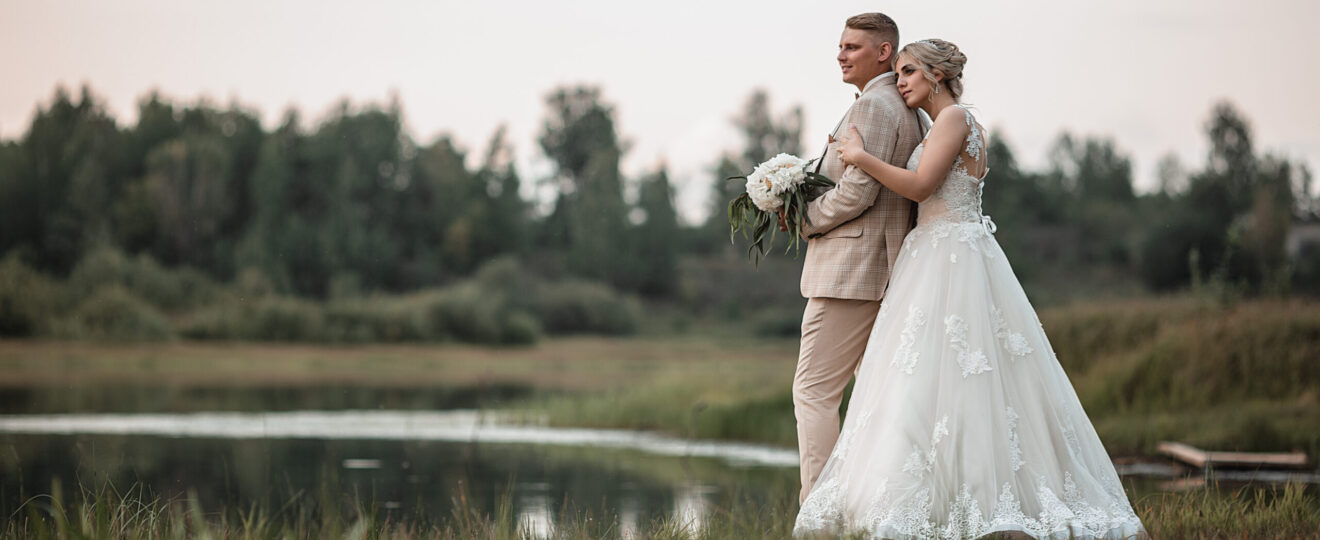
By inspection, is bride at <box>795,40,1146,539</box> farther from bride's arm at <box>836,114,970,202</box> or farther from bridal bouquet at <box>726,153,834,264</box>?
bridal bouquet at <box>726,153,834,264</box>

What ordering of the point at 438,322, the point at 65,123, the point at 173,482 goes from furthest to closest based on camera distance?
the point at 65,123, the point at 438,322, the point at 173,482

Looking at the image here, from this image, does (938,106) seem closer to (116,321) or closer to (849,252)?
(849,252)

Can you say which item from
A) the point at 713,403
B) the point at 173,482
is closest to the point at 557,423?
the point at 713,403

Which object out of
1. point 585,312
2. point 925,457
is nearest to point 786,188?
point 925,457

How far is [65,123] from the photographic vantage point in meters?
→ 47.4

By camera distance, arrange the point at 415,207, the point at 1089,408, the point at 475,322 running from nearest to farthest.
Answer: the point at 1089,408 < the point at 475,322 < the point at 415,207

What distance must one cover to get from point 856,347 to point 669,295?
44.9 meters

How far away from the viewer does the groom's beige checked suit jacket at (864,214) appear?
4.78 m

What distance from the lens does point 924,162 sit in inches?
184

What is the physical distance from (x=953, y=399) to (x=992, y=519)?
0.43m

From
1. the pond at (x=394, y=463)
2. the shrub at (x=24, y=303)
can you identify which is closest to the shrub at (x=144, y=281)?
the shrub at (x=24, y=303)

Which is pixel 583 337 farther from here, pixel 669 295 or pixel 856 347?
pixel 856 347

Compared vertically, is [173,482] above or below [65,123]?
below

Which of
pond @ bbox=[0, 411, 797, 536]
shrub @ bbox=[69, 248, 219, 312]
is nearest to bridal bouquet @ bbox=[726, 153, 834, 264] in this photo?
pond @ bbox=[0, 411, 797, 536]
